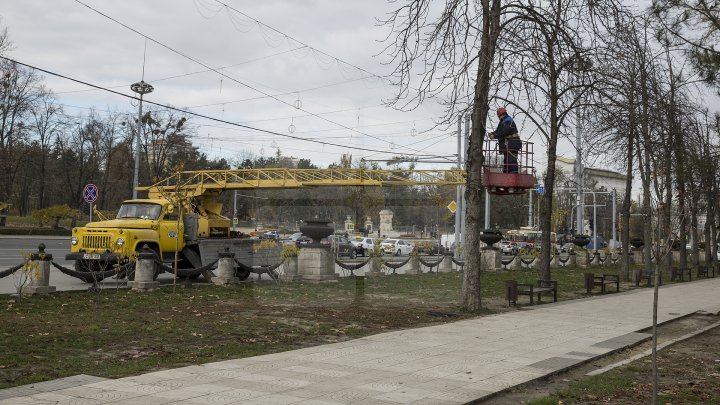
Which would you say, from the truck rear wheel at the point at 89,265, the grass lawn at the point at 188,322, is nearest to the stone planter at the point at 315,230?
the grass lawn at the point at 188,322

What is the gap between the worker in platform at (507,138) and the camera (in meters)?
16.4

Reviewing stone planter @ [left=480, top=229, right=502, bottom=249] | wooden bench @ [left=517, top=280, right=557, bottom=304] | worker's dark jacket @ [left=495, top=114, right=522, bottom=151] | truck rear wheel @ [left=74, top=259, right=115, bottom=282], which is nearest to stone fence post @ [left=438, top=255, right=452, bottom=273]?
stone planter @ [left=480, top=229, right=502, bottom=249]

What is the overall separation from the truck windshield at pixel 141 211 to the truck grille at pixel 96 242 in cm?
194

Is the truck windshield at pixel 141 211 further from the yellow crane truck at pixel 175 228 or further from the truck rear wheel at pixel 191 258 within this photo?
the truck rear wheel at pixel 191 258

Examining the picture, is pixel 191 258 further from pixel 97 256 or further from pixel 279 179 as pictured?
pixel 279 179

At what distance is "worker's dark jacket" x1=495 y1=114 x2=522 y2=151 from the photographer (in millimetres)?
16406

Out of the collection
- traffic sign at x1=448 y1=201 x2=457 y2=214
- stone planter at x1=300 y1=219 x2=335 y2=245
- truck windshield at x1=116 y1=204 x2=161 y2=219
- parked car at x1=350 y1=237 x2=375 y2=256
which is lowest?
parked car at x1=350 y1=237 x2=375 y2=256

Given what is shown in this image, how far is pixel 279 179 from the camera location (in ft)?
97.1

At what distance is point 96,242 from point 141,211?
2313 mm

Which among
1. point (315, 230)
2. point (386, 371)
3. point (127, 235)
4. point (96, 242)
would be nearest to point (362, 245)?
point (315, 230)

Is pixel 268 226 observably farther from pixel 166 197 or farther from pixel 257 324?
pixel 257 324

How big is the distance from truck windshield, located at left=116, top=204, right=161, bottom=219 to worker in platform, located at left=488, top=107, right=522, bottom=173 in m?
11.0

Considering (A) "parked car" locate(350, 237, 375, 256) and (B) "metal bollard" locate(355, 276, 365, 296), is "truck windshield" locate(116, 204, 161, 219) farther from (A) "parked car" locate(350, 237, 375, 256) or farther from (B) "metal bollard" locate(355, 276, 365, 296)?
(A) "parked car" locate(350, 237, 375, 256)

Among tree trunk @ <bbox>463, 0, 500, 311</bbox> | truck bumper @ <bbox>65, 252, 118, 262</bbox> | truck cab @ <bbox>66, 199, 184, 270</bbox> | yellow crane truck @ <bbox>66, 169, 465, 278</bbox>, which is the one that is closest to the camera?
tree trunk @ <bbox>463, 0, 500, 311</bbox>
